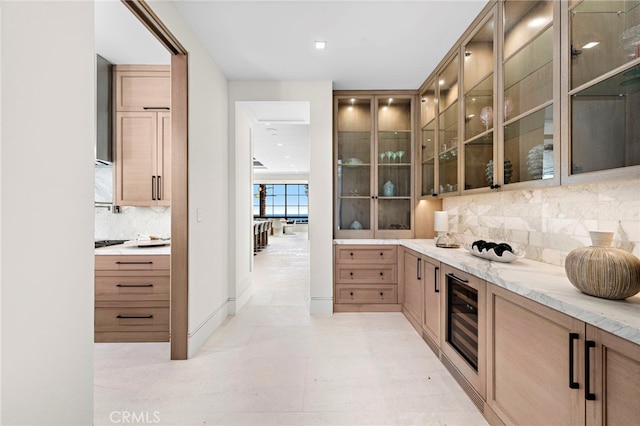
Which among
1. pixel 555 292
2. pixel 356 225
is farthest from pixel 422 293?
pixel 555 292

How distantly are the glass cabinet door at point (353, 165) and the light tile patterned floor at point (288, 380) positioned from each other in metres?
1.27

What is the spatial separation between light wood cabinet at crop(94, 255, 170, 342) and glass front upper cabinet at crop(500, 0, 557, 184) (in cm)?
280

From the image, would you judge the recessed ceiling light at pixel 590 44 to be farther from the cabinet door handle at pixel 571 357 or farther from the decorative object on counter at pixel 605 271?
the cabinet door handle at pixel 571 357

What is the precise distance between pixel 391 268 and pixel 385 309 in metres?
0.49

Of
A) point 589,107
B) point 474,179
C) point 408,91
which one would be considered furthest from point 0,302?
point 408,91

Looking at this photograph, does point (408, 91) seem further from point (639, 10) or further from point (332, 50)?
point (639, 10)

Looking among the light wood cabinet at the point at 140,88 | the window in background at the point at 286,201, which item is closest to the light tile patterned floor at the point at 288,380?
the light wood cabinet at the point at 140,88

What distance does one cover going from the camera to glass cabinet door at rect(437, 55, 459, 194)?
257 centimetres

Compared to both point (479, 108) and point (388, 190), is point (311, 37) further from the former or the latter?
point (388, 190)

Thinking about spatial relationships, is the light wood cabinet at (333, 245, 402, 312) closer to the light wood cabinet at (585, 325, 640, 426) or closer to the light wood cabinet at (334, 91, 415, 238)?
the light wood cabinet at (334, 91, 415, 238)

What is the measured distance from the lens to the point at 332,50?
8.51 feet

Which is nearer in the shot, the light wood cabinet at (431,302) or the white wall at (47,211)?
the white wall at (47,211)

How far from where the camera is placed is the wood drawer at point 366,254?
3225 millimetres

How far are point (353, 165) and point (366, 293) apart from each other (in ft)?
5.27
